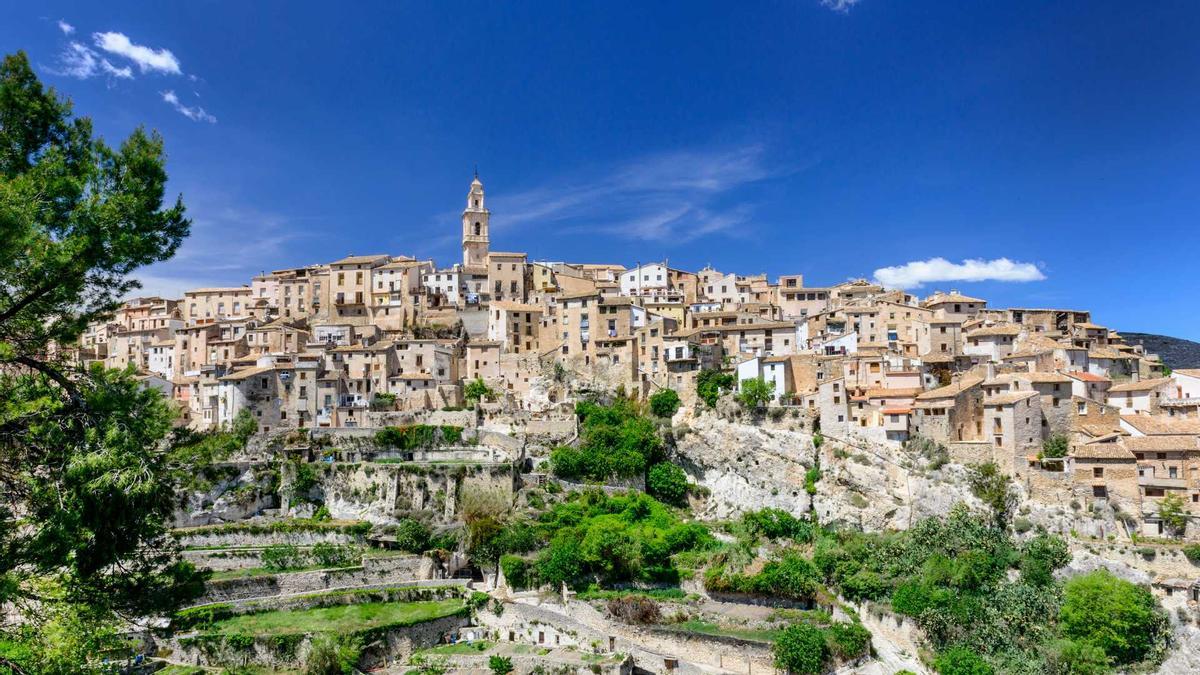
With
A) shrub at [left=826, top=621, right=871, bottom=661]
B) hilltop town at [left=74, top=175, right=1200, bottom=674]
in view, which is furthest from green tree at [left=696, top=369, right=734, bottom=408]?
shrub at [left=826, top=621, right=871, bottom=661]

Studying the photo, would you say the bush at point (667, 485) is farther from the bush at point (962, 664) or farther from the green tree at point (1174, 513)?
the green tree at point (1174, 513)

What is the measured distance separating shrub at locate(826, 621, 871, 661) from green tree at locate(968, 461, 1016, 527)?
28.1 ft

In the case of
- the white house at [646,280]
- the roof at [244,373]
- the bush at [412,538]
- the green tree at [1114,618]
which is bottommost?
the green tree at [1114,618]

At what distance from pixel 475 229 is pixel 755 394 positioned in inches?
1582

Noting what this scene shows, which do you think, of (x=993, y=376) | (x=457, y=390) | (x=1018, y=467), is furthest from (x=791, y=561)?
(x=457, y=390)

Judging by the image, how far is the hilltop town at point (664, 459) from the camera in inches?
1177

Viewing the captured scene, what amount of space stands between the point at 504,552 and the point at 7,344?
27.3 m

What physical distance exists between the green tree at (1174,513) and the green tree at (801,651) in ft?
46.6

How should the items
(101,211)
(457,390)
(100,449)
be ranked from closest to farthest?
(100,449)
(101,211)
(457,390)

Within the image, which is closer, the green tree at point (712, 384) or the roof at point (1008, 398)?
the roof at point (1008, 398)

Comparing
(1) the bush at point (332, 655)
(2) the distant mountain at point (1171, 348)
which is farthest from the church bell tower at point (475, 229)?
(2) the distant mountain at point (1171, 348)

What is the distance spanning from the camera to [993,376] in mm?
38250

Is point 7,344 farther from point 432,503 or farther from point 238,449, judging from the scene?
point 238,449

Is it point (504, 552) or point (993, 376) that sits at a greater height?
point (993, 376)
